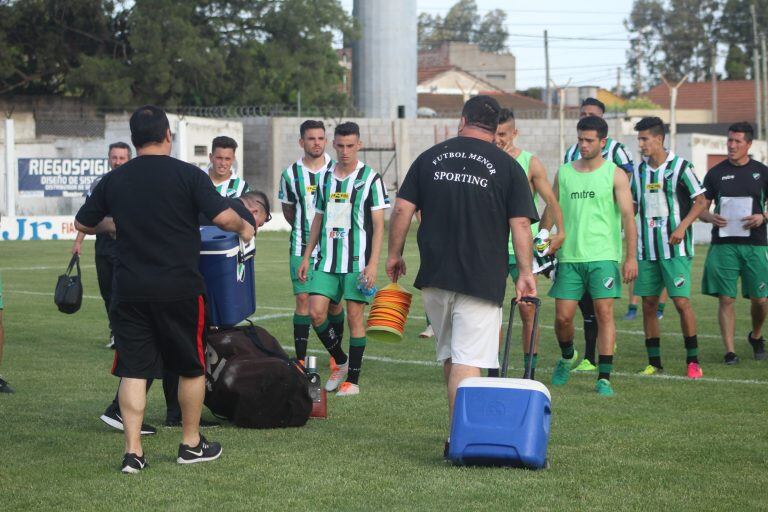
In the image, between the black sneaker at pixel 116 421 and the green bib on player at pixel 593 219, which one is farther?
the green bib on player at pixel 593 219

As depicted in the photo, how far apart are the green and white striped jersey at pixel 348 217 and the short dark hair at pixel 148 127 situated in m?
3.27

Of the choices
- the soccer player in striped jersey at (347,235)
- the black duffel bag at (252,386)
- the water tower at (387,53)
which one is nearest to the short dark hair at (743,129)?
the soccer player in striped jersey at (347,235)

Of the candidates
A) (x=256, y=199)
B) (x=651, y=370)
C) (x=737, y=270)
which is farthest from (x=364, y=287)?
(x=737, y=270)

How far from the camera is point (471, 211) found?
6898 mm

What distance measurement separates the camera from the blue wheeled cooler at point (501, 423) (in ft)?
21.4

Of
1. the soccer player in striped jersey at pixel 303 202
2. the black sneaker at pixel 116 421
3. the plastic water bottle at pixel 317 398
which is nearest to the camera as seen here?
the black sneaker at pixel 116 421

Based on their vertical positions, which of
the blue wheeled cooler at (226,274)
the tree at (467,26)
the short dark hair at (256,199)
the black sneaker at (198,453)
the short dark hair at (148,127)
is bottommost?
the black sneaker at (198,453)

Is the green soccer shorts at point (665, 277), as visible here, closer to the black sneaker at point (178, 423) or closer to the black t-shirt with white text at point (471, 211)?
the black t-shirt with white text at point (471, 211)

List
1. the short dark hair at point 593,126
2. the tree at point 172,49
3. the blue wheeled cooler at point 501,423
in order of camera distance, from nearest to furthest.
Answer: the blue wheeled cooler at point 501,423 < the short dark hair at point 593,126 < the tree at point 172,49

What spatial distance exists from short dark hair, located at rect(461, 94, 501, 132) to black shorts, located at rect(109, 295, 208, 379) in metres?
1.88

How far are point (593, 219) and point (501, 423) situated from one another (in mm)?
3501

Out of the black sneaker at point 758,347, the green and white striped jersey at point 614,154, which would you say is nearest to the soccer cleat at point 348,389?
the green and white striped jersey at point 614,154

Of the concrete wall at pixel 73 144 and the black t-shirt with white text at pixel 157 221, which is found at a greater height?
the concrete wall at pixel 73 144

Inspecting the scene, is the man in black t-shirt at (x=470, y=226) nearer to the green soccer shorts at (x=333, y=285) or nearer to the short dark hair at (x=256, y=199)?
the short dark hair at (x=256, y=199)
